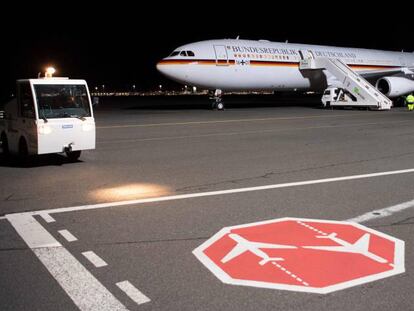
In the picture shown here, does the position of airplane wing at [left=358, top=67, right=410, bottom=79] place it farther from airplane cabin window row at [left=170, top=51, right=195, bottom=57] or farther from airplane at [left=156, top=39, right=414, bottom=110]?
airplane cabin window row at [left=170, top=51, right=195, bottom=57]

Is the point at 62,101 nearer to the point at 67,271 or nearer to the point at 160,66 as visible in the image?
the point at 67,271

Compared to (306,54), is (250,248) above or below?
below

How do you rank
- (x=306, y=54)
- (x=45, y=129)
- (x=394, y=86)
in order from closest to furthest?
1. (x=45, y=129)
2. (x=394, y=86)
3. (x=306, y=54)

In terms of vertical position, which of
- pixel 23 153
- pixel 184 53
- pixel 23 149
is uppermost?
pixel 184 53

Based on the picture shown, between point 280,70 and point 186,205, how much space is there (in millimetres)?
24117

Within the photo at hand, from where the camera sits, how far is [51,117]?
10.3 m

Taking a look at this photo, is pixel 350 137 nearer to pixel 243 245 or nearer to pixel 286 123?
pixel 286 123

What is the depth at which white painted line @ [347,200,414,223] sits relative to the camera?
6.18 metres

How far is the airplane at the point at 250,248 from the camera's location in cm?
475

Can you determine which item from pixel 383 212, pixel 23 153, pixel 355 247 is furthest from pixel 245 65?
pixel 355 247

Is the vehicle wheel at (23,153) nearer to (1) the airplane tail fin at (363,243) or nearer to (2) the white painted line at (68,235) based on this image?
(2) the white painted line at (68,235)

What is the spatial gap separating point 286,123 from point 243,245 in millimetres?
16186

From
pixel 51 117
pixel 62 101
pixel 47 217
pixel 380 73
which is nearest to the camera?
pixel 47 217

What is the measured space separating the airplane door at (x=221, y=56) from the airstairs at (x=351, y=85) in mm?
6277
